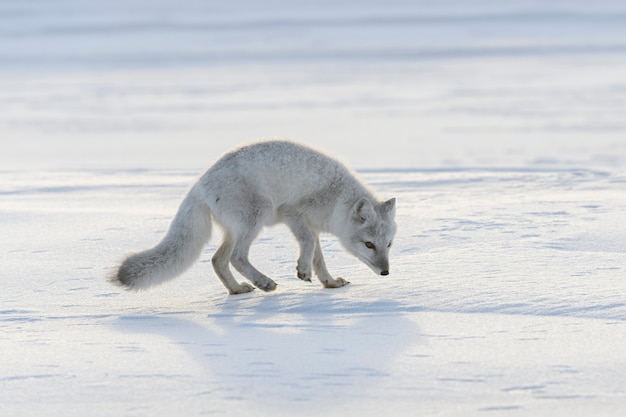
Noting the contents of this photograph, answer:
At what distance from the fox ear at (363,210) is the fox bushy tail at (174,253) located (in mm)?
707

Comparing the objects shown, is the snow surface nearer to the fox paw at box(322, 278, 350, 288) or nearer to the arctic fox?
the fox paw at box(322, 278, 350, 288)

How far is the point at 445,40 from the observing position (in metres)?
28.9

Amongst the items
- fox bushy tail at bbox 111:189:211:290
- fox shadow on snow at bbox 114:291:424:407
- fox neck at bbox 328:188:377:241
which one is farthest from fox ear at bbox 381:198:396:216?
fox bushy tail at bbox 111:189:211:290

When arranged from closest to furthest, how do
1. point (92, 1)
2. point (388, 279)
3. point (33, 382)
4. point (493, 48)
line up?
point (33, 382)
point (388, 279)
point (493, 48)
point (92, 1)

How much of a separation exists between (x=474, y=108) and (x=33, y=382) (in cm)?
1071

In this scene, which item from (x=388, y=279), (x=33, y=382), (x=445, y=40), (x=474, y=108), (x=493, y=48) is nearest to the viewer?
(x=33, y=382)

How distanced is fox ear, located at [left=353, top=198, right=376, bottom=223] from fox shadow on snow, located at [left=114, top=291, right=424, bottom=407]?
0.44 meters

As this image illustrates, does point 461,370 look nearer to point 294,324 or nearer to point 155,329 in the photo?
point 294,324

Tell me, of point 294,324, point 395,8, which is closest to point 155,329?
point 294,324

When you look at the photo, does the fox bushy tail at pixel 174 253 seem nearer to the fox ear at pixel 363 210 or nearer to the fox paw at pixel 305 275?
the fox paw at pixel 305 275

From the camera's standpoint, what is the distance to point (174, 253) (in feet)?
16.2

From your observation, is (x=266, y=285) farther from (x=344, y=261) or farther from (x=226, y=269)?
(x=344, y=261)

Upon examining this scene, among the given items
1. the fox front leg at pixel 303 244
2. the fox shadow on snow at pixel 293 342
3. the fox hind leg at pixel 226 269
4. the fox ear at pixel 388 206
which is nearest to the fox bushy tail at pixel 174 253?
the fox hind leg at pixel 226 269

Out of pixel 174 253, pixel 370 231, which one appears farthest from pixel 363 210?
pixel 174 253
